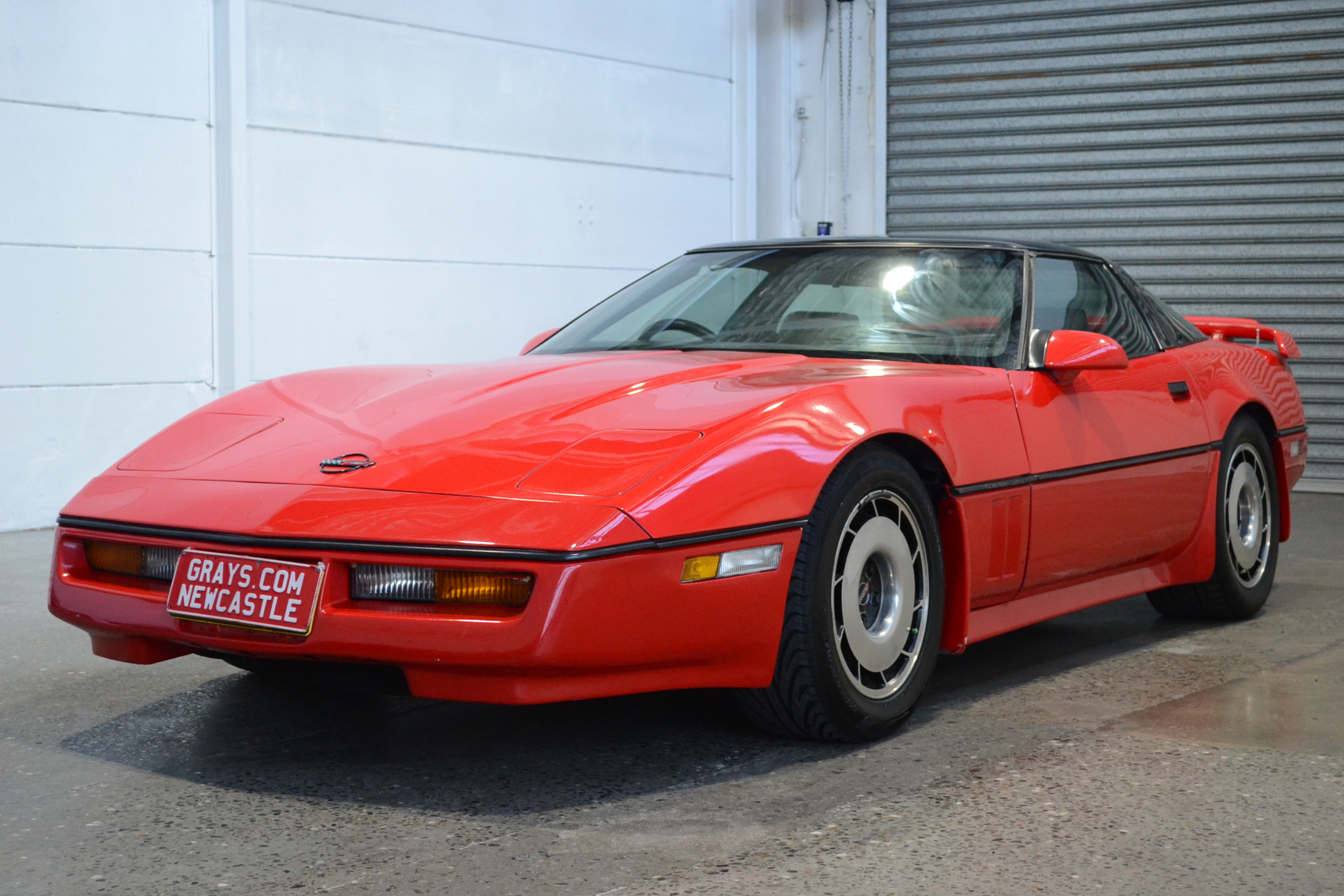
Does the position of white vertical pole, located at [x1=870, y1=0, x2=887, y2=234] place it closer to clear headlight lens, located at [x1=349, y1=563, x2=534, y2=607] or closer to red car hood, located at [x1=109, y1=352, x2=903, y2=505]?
red car hood, located at [x1=109, y1=352, x2=903, y2=505]

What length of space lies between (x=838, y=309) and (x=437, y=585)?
1.63 meters

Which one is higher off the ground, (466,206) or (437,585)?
(466,206)

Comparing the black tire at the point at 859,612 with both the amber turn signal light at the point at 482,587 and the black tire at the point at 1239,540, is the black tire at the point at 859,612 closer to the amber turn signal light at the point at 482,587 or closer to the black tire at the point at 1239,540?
the amber turn signal light at the point at 482,587

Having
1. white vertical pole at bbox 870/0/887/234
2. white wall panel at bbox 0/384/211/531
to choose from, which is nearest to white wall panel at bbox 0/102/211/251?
white wall panel at bbox 0/384/211/531

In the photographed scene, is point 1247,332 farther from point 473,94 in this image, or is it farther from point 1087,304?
point 473,94

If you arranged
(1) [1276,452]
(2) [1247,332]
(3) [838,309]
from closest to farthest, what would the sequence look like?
(3) [838,309], (1) [1276,452], (2) [1247,332]

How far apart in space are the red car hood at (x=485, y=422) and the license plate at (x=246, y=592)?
21 centimetres

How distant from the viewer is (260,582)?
9.25ft

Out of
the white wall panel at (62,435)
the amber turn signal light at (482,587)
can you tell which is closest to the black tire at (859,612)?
the amber turn signal light at (482,587)

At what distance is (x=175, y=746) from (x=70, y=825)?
57 centimetres

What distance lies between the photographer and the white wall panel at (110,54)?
6879 mm

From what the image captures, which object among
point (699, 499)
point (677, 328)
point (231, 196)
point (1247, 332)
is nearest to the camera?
point (699, 499)

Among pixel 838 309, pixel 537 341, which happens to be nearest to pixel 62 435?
pixel 537 341

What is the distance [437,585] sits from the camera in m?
2.72
